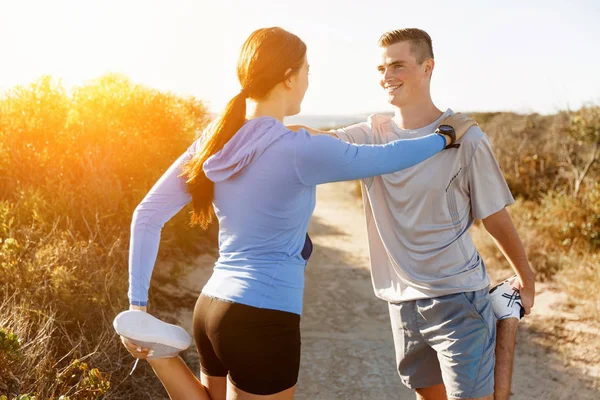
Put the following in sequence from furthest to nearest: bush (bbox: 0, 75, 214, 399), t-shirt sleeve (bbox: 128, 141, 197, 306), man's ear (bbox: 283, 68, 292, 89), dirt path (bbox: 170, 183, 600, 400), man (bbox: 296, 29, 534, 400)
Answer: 1. dirt path (bbox: 170, 183, 600, 400)
2. bush (bbox: 0, 75, 214, 399)
3. man (bbox: 296, 29, 534, 400)
4. t-shirt sleeve (bbox: 128, 141, 197, 306)
5. man's ear (bbox: 283, 68, 292, 89)

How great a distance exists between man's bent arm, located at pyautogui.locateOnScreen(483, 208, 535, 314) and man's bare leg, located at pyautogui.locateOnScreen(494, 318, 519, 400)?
108 mm

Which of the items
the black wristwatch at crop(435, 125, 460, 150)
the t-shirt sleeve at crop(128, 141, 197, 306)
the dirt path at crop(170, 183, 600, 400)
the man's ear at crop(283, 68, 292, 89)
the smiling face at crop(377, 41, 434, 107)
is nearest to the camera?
the man's ear at crop(283, 68, 292, 89)

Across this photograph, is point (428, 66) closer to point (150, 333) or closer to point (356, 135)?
point (356, 135)

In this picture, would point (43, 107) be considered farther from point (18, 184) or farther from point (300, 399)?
point (300, 399)

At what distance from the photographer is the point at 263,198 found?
6.09 ft

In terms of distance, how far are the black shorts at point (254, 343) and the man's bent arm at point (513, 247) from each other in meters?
1.03

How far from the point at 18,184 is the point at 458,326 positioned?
5.36 metres

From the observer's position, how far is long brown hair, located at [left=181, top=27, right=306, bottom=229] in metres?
1.90

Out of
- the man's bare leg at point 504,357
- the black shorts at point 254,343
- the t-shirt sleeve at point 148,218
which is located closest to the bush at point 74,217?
the t-shirt sleeve at point 148,218

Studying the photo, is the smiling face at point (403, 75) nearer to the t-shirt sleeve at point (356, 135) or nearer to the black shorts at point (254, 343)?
the t-shirt sleeve at point (356, 135)

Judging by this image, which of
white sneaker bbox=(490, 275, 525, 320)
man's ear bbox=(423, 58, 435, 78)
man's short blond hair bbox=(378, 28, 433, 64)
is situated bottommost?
white sneaker bbox=(490, 275, 525, 320)

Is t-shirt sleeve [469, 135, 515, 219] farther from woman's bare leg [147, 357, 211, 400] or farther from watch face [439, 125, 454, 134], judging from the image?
woman's bare leg [147, 357, 211, 400]

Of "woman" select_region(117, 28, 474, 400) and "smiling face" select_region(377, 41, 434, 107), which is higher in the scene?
"smiling face" select_region(377, 41, 434, 107)

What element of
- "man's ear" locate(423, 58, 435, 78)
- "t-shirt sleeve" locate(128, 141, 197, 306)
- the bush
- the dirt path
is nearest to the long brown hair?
"t-shirt sleeve" locate(128, 141, 197, 306)
